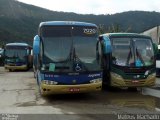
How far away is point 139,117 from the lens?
37.5 ft

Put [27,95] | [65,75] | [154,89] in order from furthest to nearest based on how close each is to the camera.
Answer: [154,89] → [27,95] → [65,75]

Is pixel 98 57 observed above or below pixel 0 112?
above

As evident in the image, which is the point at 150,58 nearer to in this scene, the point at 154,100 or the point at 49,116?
the point at 154,100

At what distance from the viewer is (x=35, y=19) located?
130375 millimetres

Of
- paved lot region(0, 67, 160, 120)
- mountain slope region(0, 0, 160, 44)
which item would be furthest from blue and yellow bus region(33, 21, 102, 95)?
mountain slope region(0, 0, 160, 44)

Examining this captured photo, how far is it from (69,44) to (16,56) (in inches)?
899

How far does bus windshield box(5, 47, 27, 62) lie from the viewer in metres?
37.2

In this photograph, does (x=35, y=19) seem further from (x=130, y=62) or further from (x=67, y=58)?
(x=67, y=58)

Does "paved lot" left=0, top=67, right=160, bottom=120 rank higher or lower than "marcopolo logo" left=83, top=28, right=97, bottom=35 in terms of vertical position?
lower

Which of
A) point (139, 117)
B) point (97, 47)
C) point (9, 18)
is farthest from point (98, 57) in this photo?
point (9, 18)

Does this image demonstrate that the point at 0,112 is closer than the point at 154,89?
Yes

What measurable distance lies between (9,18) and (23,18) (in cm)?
518

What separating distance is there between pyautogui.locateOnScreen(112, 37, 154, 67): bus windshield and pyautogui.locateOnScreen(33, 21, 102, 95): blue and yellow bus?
2.05m

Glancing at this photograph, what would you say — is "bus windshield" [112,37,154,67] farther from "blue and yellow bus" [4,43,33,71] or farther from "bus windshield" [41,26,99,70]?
"blue and yellow bus" [4,43,33,71]
